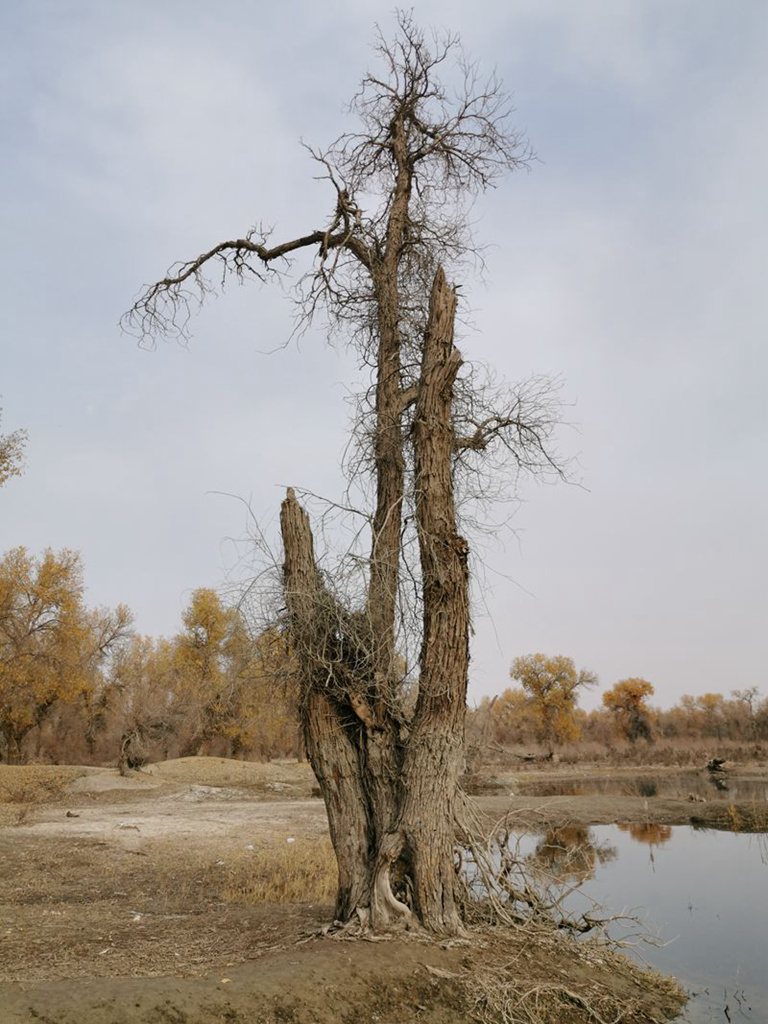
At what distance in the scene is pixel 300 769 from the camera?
133 ft

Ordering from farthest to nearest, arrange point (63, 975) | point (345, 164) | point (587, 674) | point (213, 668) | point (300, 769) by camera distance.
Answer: point (587, 674) < point (213, 668) < point (300, 769) < point (345, 164) < point (63, 975)

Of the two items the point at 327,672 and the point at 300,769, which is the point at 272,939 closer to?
the point at 327,672

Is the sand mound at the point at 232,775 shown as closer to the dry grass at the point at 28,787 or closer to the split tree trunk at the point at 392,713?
the dry grass at the point at 28,787

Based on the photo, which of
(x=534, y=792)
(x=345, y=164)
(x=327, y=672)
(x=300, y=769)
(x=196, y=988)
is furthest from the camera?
(x=300, y=769)

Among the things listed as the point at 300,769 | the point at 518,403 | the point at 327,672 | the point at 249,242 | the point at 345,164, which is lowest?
the point at 300,769

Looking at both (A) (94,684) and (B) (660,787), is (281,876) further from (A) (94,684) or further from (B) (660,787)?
(A) (94,684)

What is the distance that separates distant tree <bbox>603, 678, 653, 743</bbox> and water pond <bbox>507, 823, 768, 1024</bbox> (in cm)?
5648

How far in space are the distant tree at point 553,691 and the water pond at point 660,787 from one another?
2997 cm

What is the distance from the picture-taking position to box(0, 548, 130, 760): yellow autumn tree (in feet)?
106

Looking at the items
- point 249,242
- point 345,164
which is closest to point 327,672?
point 249,242

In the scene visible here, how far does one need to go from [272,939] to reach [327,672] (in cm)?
247

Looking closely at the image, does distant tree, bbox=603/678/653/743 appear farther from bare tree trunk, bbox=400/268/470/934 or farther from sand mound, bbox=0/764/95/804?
bare tree trunk, bbox=400/268/470/934

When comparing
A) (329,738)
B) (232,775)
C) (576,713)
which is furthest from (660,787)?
(576,713)

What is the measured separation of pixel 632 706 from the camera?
74750 mm
